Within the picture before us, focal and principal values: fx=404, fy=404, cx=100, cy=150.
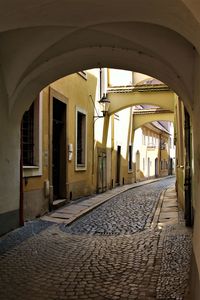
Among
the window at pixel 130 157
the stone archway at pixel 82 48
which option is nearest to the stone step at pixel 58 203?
the stone archway at pixel 82 48

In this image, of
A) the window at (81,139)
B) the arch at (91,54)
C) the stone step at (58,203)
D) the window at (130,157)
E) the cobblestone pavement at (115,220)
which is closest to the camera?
the arch at (91,54)

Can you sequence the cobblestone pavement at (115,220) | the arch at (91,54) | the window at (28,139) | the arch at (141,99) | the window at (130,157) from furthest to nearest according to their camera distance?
the window at (130,157), the arch at (141,99), the window at (28,139), the cobblestone pavement at (115,220), the arch at (91,54)

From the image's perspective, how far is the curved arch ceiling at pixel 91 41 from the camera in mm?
4324

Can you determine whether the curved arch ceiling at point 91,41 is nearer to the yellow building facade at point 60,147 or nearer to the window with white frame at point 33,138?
the window with white frame at point 33,138

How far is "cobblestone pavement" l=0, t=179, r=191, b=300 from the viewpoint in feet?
13.9

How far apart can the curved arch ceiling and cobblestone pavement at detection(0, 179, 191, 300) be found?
244 cm

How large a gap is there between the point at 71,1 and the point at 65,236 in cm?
436

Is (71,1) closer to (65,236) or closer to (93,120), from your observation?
(65,236)

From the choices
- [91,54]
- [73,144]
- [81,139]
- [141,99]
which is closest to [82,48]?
[91,54]

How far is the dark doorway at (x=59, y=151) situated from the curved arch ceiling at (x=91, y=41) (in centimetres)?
394

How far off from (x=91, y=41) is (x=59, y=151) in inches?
233

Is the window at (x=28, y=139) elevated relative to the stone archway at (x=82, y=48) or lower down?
lower down

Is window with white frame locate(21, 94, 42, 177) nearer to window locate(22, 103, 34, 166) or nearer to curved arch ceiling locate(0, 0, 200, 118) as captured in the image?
window locate(22, 103, 34, 166)

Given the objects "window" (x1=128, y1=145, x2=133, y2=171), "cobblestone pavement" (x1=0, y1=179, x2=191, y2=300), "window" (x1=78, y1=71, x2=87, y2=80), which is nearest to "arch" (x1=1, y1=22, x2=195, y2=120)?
"cobblestone pavement" (x1=0, y1=179, x2=191, y2=300)
